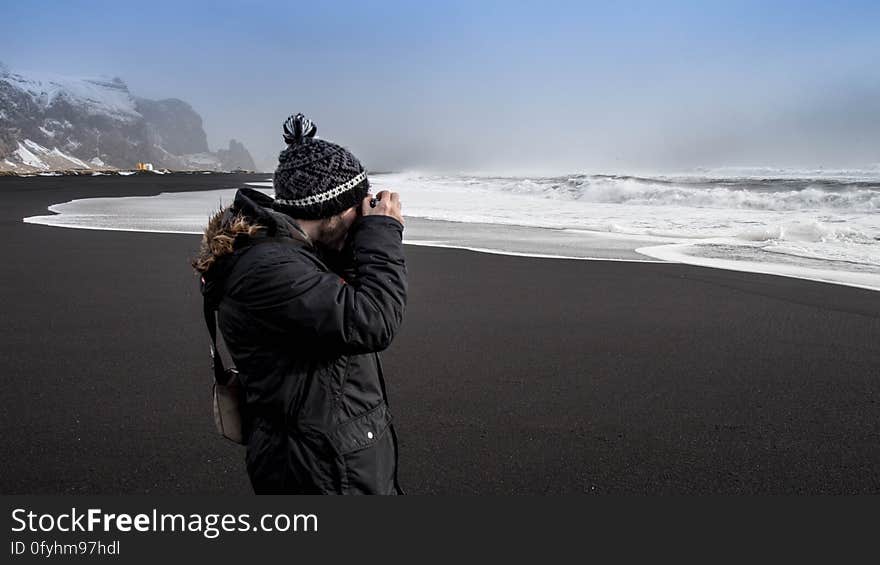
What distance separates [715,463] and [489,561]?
186 cm

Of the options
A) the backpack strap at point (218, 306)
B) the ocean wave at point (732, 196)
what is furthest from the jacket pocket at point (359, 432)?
the ocean wave at point (732, 196)

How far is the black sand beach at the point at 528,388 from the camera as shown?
339 centimetres

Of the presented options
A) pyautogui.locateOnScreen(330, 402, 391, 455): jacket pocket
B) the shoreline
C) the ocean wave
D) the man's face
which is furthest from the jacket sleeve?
the ocean wave

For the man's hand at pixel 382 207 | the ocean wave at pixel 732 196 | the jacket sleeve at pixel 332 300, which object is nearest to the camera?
the jacket sleeve at pixel 332 300

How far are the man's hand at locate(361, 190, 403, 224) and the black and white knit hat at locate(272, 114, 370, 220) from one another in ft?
0.13

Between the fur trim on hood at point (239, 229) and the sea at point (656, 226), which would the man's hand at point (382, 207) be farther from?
the sea at point (656, 226)

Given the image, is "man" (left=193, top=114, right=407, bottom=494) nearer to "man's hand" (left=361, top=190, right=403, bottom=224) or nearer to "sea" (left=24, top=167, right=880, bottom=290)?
"man's hand" (left=361, top=190, right=403, bottom=224)

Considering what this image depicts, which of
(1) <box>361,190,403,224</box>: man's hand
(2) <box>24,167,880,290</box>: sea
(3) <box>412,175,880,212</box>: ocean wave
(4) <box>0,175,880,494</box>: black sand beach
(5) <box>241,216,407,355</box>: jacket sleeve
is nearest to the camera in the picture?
(5) <box>241,216,407,355</box>: jacket sleeve

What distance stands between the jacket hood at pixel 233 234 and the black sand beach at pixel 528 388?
1.77 meters

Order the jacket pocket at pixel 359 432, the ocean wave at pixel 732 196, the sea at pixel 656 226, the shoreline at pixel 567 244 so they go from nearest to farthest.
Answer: the jacket pocket at pixel 359 432 < the shoreline at pixel 567 244 < the sea at pixel 656 226 < the ocean wave at pixel 732 196

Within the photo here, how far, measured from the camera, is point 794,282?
27.2 ft

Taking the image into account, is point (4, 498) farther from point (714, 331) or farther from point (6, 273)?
point (6, 273)

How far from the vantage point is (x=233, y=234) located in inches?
72.1

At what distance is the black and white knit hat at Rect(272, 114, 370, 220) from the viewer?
1.91m
